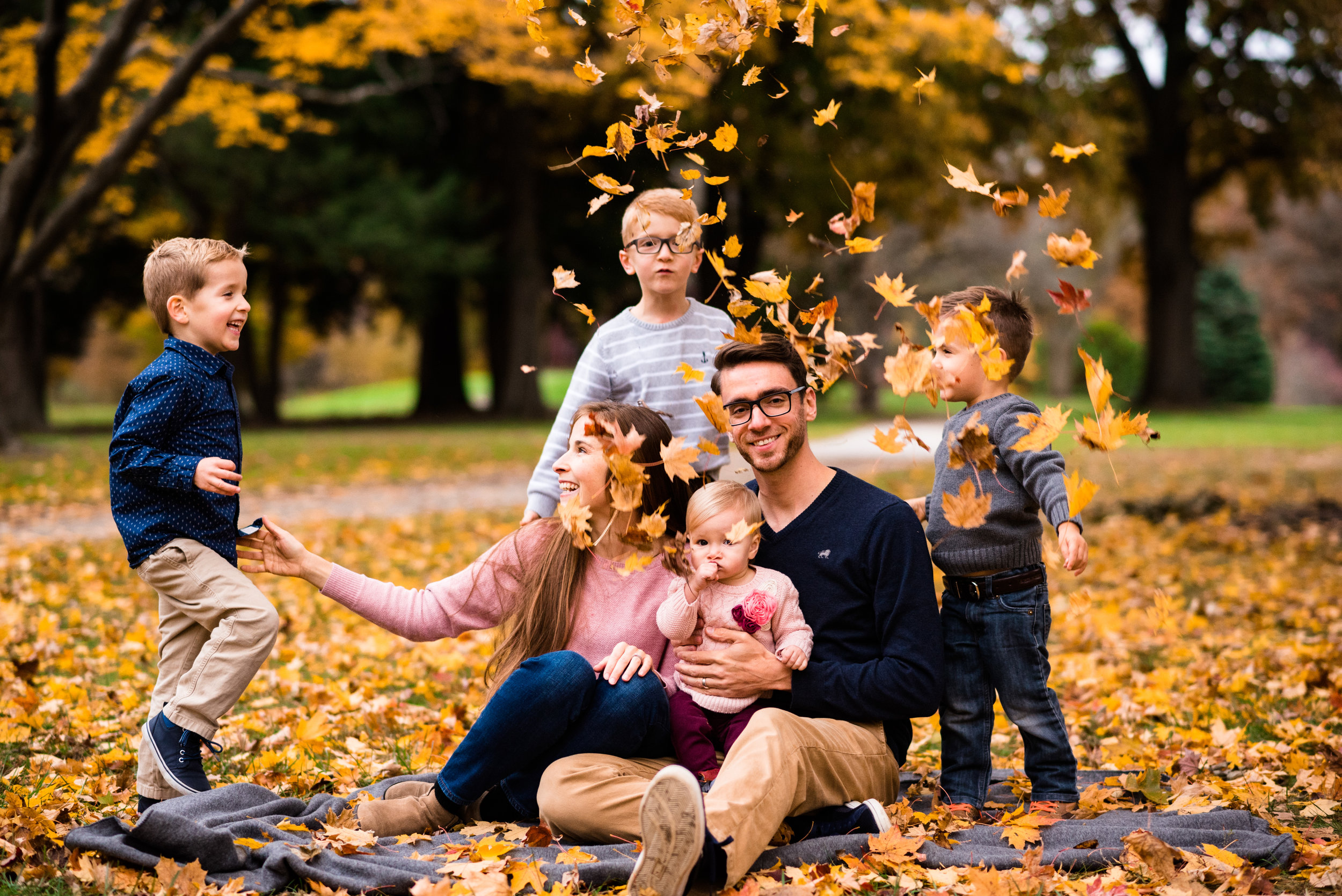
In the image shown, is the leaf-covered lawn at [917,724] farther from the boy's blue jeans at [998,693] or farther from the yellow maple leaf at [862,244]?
the yellow maple leaf at [862,244]

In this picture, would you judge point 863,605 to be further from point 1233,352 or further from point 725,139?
point 1233,352

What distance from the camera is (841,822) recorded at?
10.2 feet

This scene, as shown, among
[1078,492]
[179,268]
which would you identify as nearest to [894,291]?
[1078,492]

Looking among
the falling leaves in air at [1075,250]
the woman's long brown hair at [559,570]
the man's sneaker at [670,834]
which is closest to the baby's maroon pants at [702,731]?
the woman's long brown hair at [559,570]

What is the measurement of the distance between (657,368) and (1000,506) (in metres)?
1.39

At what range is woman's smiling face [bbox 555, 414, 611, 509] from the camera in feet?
10.7

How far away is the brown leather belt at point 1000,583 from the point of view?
11.0 feet

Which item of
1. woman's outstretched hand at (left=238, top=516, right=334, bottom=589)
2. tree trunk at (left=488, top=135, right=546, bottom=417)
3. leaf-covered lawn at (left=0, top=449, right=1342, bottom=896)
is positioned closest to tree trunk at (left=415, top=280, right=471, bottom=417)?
tree trunk at (left=488, top=135, right=546, bottom=417)

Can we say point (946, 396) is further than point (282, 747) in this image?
No

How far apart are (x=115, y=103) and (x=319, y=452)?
643 centimetres

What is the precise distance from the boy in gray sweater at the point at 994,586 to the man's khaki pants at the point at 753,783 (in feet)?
1.03

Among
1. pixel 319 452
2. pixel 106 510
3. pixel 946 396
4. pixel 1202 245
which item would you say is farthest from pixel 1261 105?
pixel 946 396

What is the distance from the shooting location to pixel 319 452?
1777 centimetres

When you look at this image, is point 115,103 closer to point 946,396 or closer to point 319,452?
point 319,452
